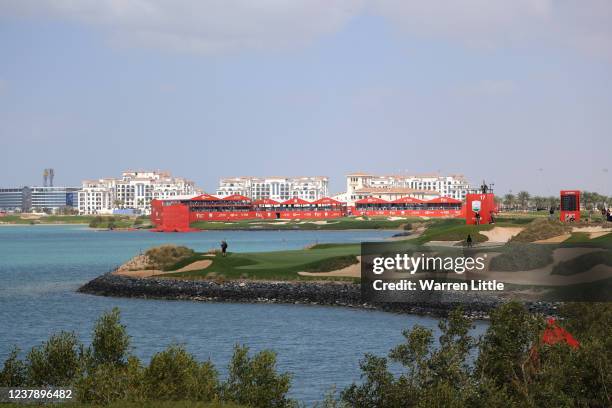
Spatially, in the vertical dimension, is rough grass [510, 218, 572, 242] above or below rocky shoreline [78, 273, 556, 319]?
above

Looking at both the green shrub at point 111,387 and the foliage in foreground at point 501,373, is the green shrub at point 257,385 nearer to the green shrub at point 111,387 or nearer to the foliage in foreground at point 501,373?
the foliage in foreground at point 501,373

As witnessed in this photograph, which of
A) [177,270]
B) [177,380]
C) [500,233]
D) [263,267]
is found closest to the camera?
[177,380]

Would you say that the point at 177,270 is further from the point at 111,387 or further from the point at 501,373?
the point at 111,387

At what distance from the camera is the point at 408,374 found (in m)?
25.4

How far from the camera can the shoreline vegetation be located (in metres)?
22.9

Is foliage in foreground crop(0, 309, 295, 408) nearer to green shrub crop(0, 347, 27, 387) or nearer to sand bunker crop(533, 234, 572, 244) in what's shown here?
green shrub crop(0, 347, 27, 387)

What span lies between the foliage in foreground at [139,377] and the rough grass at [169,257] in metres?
50.6

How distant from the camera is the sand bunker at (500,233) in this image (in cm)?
8735

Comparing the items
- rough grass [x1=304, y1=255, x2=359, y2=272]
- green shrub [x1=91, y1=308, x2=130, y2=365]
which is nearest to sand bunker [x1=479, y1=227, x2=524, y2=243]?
rough grass [x1=304, y1=255, x2=359, y2=272]

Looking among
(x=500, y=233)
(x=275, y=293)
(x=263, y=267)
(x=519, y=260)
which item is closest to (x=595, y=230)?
(x=500, y=233)

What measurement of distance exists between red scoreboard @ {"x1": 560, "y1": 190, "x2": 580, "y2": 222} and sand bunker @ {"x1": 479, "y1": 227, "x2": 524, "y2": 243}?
192 inches

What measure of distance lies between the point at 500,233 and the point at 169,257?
102 ft

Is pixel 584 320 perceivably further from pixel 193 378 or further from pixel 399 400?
pixel 193 378

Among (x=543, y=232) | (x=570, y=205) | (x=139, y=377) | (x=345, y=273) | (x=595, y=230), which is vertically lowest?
(x=345, y=273)
